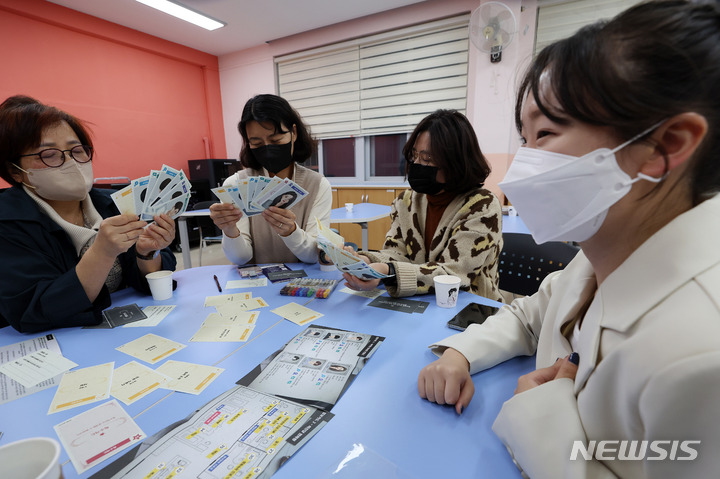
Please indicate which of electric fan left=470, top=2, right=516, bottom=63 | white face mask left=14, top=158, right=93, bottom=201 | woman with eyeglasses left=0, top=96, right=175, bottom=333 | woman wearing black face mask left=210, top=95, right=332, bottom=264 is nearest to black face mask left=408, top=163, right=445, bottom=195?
woman wearing black face mask left=210, top=95, right=332, bottom=264

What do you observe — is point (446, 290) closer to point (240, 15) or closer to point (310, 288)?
point (310, 288)

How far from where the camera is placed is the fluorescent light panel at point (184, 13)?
4043 mm

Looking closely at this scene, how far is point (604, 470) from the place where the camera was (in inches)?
18.8

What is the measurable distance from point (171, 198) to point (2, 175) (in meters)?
0.64

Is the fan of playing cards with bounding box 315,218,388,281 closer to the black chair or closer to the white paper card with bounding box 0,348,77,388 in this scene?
the white paper card with bounding box 0,348,77,388

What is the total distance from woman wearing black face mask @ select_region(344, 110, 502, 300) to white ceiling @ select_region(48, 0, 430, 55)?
13.0 feet

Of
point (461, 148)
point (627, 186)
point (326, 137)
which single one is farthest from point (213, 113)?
point (627, 186)

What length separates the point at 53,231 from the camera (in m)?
1.21

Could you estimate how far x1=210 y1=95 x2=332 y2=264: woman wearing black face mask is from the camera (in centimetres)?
161

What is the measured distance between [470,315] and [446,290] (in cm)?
12

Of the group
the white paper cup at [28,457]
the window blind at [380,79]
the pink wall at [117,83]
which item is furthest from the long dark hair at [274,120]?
the pink wall at [117,83]

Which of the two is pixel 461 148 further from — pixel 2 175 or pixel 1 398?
pixel 2 175

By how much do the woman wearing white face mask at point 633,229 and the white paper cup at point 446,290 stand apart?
0.51m

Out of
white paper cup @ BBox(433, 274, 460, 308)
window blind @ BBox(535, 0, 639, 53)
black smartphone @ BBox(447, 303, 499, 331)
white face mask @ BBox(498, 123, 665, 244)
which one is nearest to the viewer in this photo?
white face mask @ BBox(498, 123, 665, 244)
